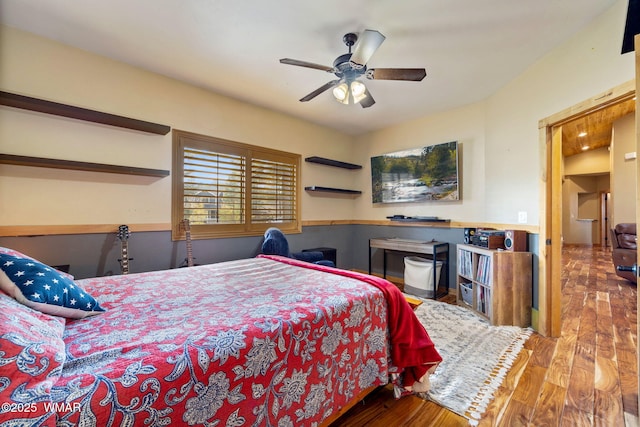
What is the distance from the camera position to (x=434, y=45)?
237 centimetres

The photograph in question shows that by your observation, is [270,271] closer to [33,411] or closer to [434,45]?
[33,411]

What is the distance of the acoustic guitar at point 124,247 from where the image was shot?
8.29ft

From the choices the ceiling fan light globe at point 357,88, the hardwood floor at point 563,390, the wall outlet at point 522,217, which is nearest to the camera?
the hardwood floor at point 563,390

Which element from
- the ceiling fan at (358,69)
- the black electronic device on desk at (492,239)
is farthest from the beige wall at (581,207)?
the ceiling fan at (358,69)

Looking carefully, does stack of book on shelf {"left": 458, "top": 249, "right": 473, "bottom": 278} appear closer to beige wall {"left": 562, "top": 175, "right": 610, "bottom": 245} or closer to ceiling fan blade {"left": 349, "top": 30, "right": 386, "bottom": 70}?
ceiling fan blade {"left": 349, "top": 30, "right": 386, "bottom": 70}

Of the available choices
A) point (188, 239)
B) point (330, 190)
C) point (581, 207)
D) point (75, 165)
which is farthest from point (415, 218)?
point (581, 207)

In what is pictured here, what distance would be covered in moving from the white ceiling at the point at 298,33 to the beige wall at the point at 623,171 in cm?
474

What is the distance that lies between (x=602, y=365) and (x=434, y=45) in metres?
2.93

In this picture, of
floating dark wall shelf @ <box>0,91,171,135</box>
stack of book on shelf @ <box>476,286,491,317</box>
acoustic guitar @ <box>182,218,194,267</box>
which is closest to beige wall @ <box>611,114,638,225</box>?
stack of book on shelf @ <box>476,286,491,317</box>

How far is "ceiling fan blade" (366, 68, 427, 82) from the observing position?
2129 mm

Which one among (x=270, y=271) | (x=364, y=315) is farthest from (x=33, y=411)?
(x=270, y=271)

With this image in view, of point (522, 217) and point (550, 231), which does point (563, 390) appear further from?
point (522, 217)

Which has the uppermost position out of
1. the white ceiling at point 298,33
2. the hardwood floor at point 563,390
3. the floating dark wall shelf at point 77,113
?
the white ceiling at point 298,33

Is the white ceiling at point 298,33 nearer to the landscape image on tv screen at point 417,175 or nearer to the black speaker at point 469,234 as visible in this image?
the landscape image on tv screen at point 417,175
